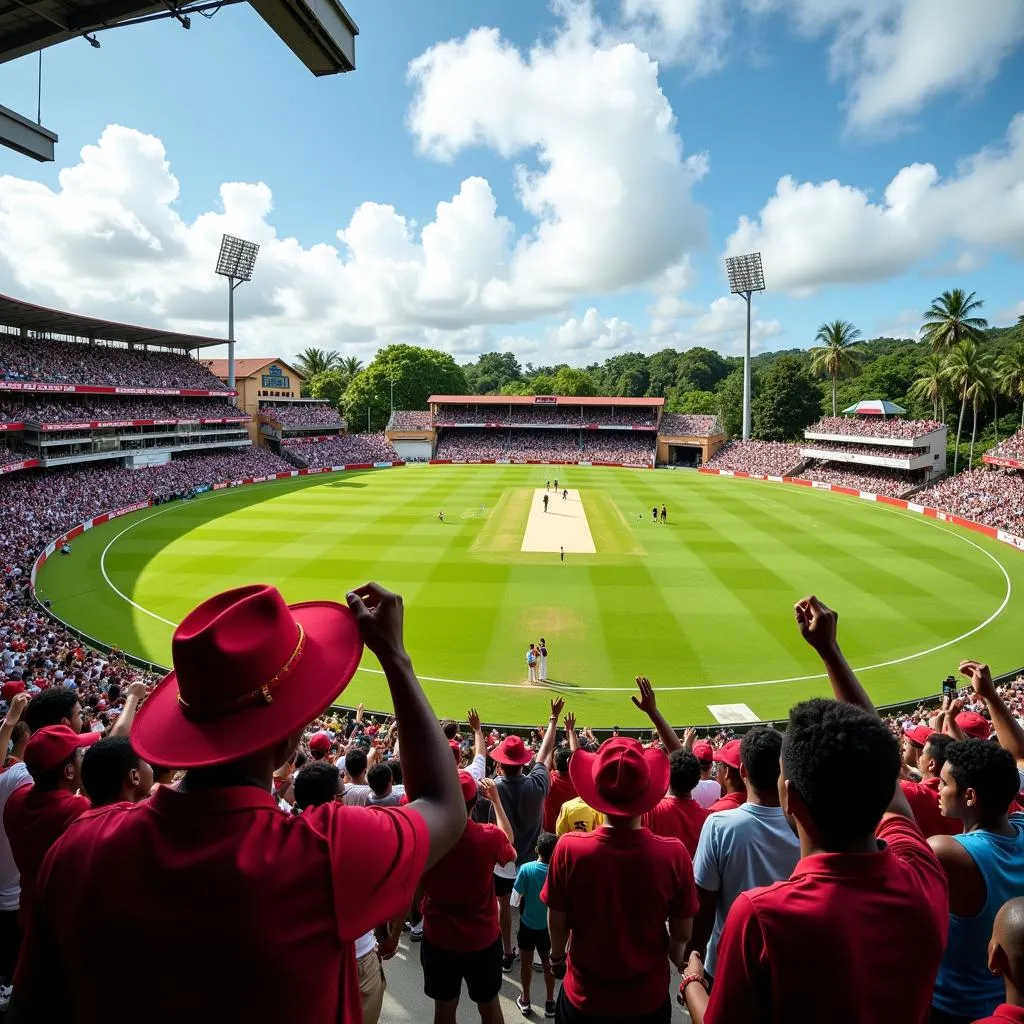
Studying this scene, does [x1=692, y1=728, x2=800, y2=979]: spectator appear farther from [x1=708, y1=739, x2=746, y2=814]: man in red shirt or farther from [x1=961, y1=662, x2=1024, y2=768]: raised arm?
[x1=961, y1=662, x2=1024, y2=768]: raised arm

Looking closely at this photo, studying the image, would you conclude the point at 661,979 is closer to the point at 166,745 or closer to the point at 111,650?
the point at 166,745

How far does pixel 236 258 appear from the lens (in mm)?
76688

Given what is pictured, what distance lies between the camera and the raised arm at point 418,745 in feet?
7.33

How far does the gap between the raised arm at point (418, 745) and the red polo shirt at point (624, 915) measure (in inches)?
67.6

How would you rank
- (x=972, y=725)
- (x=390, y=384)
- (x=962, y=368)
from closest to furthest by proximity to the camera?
(x=972, y=725) → (x=962, y=368) → (x=390, y=384)

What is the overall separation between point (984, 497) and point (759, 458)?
95.9 feet

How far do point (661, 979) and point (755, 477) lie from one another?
71.4 meters

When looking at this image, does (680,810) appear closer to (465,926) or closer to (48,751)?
(465,926)

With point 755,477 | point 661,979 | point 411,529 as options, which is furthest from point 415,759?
point 755,477

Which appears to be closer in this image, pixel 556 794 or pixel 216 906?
pixel 216 906

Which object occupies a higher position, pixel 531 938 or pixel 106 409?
pixel 106 409

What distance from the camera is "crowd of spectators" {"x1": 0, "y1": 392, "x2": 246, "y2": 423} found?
45188 mm

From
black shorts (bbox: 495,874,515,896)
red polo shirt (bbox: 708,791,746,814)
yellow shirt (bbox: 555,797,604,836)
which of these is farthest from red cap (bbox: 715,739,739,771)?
black shorts (bbox: 495,874,515,896)

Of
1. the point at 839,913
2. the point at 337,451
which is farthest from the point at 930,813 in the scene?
the point at 337,451
